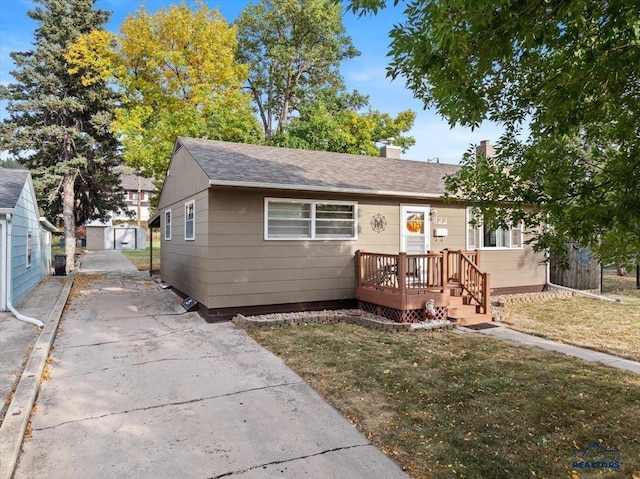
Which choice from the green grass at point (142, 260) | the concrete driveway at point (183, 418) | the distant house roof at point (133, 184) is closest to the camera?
the concrete driveway at point (183, 418)

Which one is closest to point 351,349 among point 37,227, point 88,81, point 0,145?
point 37,227

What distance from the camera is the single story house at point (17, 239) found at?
8.47 meters

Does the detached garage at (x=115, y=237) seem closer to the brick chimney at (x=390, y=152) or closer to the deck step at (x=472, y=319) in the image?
the brick chimney at (x=390, y=152)

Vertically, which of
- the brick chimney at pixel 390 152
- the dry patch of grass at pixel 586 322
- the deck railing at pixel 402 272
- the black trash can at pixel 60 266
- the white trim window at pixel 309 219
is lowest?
the dry patch of grass at pixel 586 322

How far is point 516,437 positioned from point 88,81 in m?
21.7

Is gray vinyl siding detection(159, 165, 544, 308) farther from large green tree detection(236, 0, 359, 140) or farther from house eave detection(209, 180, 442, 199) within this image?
large green tree detection(236, 0, 359, 140)

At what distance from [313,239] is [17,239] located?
24.0 ft

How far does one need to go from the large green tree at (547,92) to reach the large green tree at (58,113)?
743 inches

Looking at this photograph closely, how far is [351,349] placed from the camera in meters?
5.93

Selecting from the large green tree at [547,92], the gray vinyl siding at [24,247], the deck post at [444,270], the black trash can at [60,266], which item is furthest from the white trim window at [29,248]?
the large green tree at [547,92]

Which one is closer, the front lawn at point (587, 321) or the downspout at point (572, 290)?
the front lawn at point (587, 321)

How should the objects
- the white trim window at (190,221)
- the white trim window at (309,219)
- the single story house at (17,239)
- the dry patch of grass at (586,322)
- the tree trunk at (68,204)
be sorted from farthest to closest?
the tree trunk at (68,204) → the white trim window at (190,221) → the single story house at (17,239) → the white trim window at (309,219) → the dry patch of grass at (586,322)

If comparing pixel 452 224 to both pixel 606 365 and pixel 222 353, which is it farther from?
pixel 222 353

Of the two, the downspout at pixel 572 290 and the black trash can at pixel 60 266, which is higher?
the black trash can at pixel 60 266
